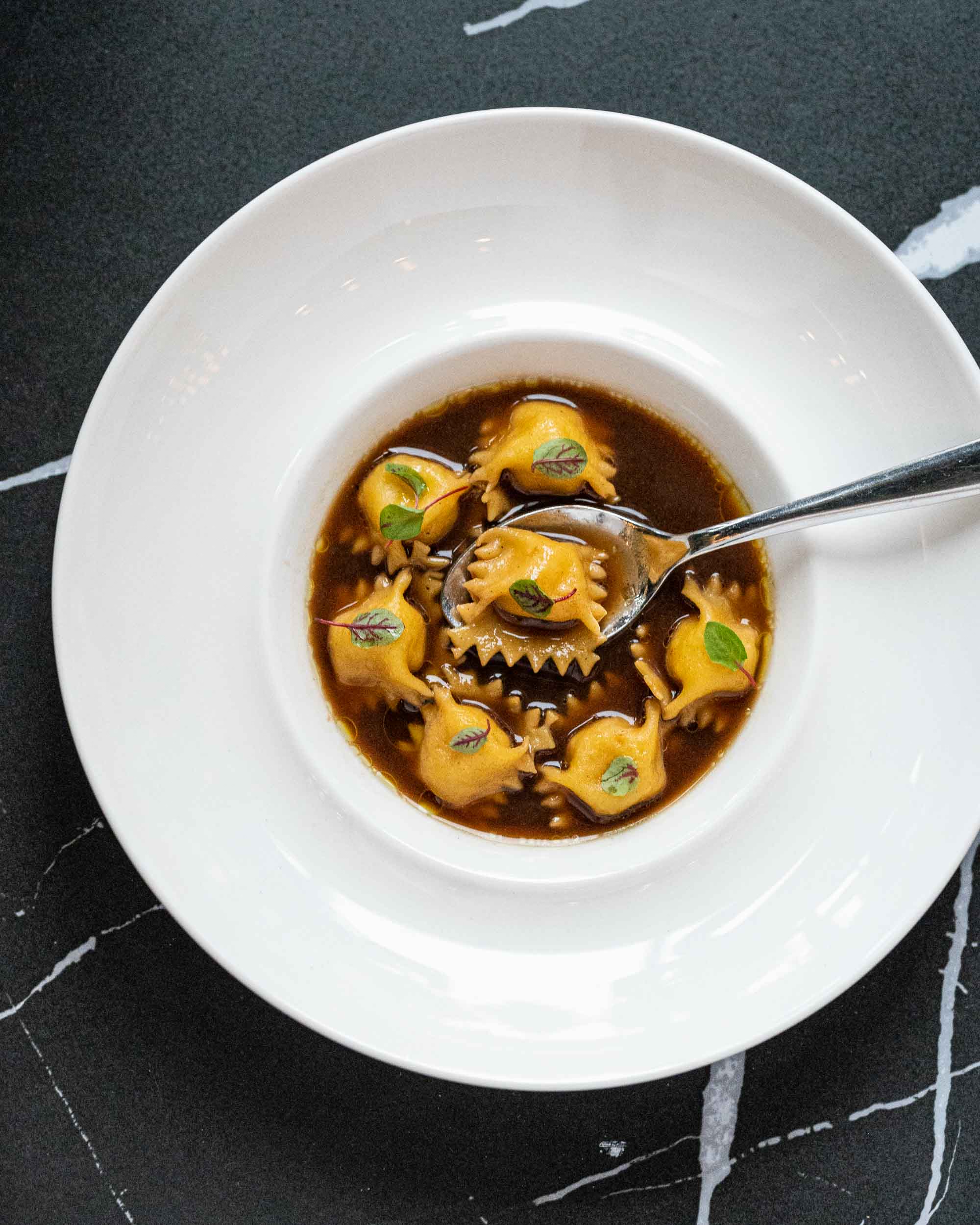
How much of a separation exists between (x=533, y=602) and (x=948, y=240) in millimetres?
1280

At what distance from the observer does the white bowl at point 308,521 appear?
5.90 ft

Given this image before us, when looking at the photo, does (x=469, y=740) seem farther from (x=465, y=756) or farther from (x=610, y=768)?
(x=610, y=768)

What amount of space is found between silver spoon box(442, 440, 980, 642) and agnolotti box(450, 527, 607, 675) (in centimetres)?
3

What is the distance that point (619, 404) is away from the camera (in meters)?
2.04

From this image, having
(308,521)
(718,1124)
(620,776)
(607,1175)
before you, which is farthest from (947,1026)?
(308,521)

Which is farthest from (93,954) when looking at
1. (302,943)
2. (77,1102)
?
(302,943)

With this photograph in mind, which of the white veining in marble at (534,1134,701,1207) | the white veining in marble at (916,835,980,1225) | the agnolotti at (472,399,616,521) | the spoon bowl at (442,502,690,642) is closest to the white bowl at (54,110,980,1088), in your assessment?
the agnolotti at (472,399,616,521)

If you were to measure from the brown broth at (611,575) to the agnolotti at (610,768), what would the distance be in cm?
3

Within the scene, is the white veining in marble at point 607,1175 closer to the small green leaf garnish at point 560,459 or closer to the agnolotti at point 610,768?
the agnolotti at point 610,768

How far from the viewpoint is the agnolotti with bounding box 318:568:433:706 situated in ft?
6.46

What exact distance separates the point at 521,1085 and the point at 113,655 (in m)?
1.13

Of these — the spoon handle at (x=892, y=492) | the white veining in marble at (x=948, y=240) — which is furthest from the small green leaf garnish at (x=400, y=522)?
the white veining in marble at (x=948, y=240)

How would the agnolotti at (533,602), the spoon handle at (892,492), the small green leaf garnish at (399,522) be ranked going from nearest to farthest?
the spoon handle at (892,492) < the small green leaf garnish at (399,522) < the agnolotti at (533,602)

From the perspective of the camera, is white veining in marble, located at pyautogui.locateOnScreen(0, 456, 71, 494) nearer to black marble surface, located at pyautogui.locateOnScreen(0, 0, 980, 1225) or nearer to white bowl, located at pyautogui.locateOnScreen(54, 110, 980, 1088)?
black marble surface, located at pyautogui.locateOnScreen(0, 0, 980, 1225)
